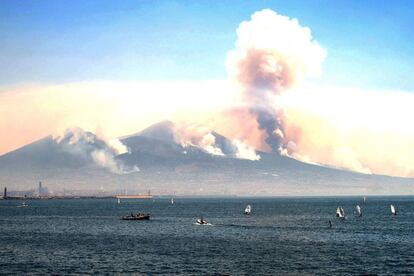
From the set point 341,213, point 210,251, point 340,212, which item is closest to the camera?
point 210,251

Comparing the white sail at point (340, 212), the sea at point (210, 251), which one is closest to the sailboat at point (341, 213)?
the white sail at point (340, 212)

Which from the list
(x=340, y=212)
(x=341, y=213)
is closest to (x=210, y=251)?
(x=341, y=213)

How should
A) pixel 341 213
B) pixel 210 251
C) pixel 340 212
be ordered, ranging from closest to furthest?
1. pixel 210 251
2. pixel 341 213
3. pixel 340 212

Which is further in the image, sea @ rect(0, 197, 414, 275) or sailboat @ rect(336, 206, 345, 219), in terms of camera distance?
sailboat @ rect(336, 206, 345, 219)

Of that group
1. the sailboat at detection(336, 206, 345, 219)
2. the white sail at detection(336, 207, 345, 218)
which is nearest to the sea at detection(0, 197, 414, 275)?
the sailboat at detection(336, 206, 345, 219)

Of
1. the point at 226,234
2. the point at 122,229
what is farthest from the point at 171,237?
the point at 122,229

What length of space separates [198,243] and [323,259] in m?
28.6

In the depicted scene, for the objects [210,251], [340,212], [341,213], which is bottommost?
[210,251]

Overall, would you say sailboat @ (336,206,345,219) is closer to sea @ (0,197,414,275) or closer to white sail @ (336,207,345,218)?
white sail @ (336,207,345,218)

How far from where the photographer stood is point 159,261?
8481cm

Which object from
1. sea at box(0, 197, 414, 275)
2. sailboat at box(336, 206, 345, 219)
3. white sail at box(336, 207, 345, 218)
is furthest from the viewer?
white sail at box(336, 207, 345, 218)

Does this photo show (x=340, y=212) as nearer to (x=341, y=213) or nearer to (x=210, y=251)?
(x=341, y=213)

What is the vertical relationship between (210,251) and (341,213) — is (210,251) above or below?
below

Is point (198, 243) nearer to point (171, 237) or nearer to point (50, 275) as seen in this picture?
point (171, 237)
